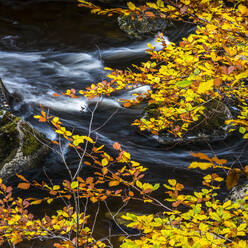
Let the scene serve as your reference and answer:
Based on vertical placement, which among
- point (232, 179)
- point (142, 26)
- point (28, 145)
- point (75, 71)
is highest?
point (232, 179)

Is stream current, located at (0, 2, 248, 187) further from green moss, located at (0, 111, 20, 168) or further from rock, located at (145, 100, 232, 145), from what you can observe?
green moss, located at (0, 111, 20, 168)

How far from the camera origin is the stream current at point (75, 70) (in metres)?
6.18

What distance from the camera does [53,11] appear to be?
53.3 feet

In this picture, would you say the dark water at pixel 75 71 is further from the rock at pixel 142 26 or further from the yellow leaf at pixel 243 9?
the yellow leaf at pixel 243 9

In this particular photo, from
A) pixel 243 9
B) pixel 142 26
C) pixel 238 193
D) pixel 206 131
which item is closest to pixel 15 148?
pixel 238 193

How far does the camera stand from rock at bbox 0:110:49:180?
4.95m

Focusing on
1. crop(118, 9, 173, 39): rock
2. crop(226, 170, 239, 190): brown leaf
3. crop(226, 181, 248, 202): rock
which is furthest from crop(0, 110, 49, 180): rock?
crop(118, 9, 173, 39): rock

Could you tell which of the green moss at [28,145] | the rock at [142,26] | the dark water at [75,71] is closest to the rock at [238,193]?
the dark water at [75,71]

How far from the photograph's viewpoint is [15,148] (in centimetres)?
506

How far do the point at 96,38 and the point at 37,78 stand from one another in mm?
4671

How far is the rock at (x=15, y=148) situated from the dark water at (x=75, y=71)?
26cm

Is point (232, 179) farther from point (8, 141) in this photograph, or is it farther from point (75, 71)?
point (75, 71)

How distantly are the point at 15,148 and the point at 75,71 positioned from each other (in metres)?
6.15

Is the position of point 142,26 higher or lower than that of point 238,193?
higher
